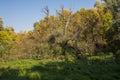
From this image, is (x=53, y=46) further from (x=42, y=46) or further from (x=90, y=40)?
(x=90, y=40)

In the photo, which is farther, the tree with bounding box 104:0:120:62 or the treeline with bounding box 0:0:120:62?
the tree with bounding box 104:0:120:62

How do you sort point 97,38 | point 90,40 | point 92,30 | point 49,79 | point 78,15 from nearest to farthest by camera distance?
1. point 49,79
2. point 90,40
3. point 97,38
4. point 92,30
5. point 78,15

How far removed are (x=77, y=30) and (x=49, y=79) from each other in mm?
17996

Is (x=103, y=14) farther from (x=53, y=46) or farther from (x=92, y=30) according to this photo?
(x=53, y=46)

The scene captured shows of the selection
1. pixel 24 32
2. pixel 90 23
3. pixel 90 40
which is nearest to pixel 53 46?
pixel 90 40

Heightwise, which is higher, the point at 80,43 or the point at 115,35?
the point at 115,35

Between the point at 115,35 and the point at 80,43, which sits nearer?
the point at 80,43

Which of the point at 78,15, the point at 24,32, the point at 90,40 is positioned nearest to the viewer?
the point at 90,40

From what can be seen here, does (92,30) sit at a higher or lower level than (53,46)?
higher

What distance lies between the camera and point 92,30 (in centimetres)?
2767

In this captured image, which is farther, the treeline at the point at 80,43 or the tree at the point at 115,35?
the tree at the point at 115,35

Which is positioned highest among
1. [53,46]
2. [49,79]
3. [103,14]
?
[103,14]

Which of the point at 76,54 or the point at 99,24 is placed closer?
the point at 76,54

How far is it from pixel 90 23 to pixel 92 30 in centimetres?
144
